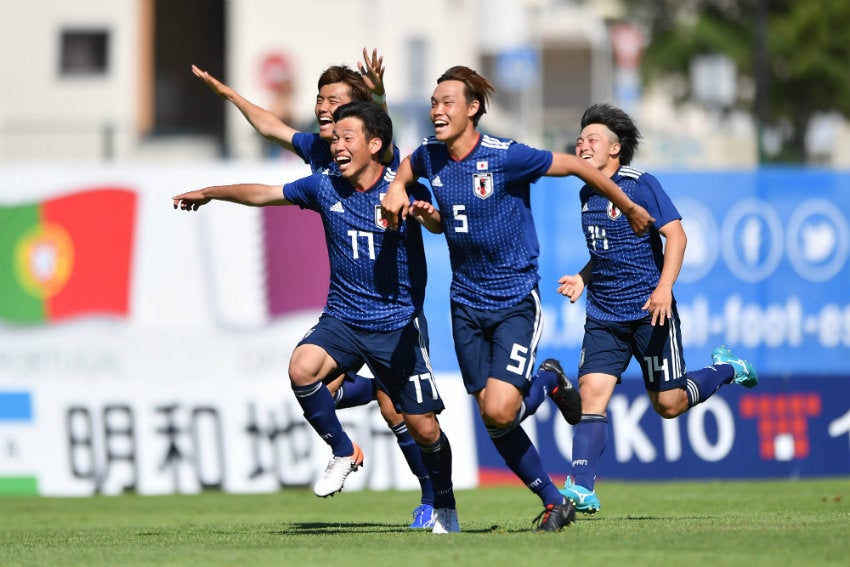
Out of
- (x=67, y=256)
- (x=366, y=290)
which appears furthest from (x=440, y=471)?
(x=67, y=256)

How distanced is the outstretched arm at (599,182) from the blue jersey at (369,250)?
→ 107 centimetres

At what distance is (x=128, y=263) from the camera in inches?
602

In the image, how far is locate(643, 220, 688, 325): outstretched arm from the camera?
8.90m

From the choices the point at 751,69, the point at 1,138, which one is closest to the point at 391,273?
the point at 1,138

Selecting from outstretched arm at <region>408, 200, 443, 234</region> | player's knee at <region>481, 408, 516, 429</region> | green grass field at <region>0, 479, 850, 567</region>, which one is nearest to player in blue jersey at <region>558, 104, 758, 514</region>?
green grass field at <region>0, 479, 850, 567</region>

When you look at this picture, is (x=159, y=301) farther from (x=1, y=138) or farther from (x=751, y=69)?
(x=751, y=69)

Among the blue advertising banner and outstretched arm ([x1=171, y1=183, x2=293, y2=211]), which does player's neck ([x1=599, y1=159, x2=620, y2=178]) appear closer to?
outstretched arm ([x1=171, y1=183, x2=293, y2=211])

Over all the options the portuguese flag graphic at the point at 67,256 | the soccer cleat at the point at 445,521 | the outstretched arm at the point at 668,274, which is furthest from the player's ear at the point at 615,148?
the portuguese flag graphic at the point at 67,256

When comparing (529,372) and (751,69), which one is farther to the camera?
(751,69)

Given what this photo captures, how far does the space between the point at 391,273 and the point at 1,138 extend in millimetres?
12750

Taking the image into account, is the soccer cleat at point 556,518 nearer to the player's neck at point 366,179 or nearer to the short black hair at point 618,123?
the player's neck at point 366,179

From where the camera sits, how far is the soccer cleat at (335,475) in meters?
8.94

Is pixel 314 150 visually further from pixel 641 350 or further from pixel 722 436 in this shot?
pixel 722 436

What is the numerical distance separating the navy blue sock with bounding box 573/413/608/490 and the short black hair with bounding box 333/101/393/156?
83.9 inches
